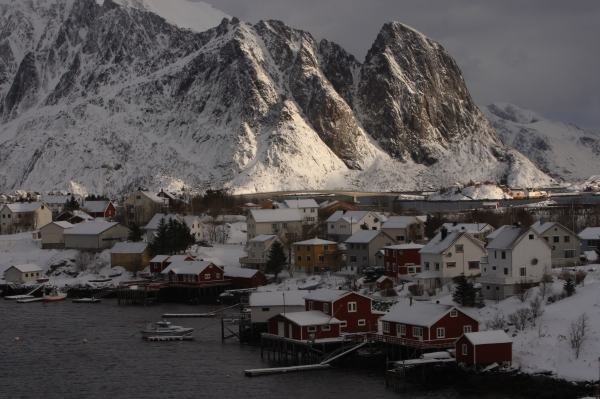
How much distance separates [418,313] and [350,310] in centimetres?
622

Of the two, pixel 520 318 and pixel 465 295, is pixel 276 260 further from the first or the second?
pixel 520 318

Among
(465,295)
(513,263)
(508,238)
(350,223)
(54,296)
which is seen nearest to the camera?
(465,295)

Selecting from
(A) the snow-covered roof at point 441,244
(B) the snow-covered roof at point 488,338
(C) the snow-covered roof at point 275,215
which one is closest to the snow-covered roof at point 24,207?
(C) the snow-covered roof at point 275,215

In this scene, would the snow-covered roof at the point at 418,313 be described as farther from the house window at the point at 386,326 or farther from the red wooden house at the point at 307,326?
the red wooden house at the point at 307,326

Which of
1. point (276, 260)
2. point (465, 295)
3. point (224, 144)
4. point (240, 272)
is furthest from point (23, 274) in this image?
point (224, 144)

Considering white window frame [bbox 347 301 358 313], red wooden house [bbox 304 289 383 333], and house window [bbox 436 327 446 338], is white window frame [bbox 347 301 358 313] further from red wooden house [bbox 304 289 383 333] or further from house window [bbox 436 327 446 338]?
house window [bbox 436 327 446 338]

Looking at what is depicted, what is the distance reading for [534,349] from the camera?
55.3 m

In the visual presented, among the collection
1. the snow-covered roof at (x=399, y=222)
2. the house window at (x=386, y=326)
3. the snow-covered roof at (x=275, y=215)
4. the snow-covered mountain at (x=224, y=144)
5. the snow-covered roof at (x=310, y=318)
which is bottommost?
the house window at (x=386, y=326)

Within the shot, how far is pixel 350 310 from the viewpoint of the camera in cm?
6359

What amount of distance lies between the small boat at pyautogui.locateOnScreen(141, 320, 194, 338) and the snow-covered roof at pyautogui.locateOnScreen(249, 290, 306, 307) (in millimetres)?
5115

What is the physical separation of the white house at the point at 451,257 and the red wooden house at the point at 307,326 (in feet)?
57.2

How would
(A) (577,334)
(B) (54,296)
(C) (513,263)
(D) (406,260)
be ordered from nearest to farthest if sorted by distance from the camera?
1. (A) (577,334)
2. (C) (513,263)
3. (D) (406,260)
4. (B) (54,296)

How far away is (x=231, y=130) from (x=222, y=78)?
15.6 meters

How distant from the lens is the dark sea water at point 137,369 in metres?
52.0
